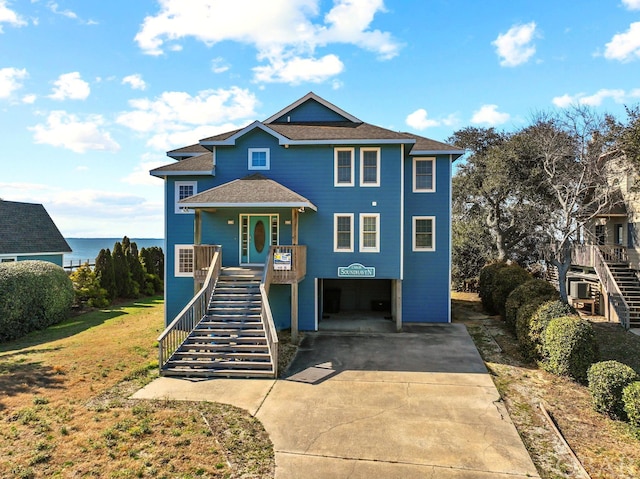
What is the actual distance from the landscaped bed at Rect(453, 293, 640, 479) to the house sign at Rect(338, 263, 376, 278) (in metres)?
4.43

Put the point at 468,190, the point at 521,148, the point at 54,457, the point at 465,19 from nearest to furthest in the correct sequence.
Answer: the point at 54,457, the point at 465,19, the point at 521,148, the point at 468,190

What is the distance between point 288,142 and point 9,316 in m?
12.7

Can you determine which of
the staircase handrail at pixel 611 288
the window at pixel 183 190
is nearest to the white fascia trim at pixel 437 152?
the window at pixel 183 190

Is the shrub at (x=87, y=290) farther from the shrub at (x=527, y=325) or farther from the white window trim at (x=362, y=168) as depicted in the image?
the shrub at (x=527, y=325)

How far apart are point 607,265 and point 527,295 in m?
8.85

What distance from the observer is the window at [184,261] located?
51.3 ft

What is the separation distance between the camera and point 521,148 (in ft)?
70.9

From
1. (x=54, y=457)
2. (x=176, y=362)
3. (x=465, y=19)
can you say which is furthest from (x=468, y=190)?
(x=54, y=457)

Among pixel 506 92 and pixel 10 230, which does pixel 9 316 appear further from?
pixel 506 92

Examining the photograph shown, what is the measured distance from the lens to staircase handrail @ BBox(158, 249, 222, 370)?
10329mm

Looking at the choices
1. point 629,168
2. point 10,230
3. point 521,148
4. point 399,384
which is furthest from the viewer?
point 10,230

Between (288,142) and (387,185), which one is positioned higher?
(288,142)

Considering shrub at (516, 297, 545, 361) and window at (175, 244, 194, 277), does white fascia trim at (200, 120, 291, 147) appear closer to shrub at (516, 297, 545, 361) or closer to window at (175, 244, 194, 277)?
window at (175, 244, 194, 277)

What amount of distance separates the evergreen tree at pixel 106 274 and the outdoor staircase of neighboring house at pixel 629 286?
26.9 m
